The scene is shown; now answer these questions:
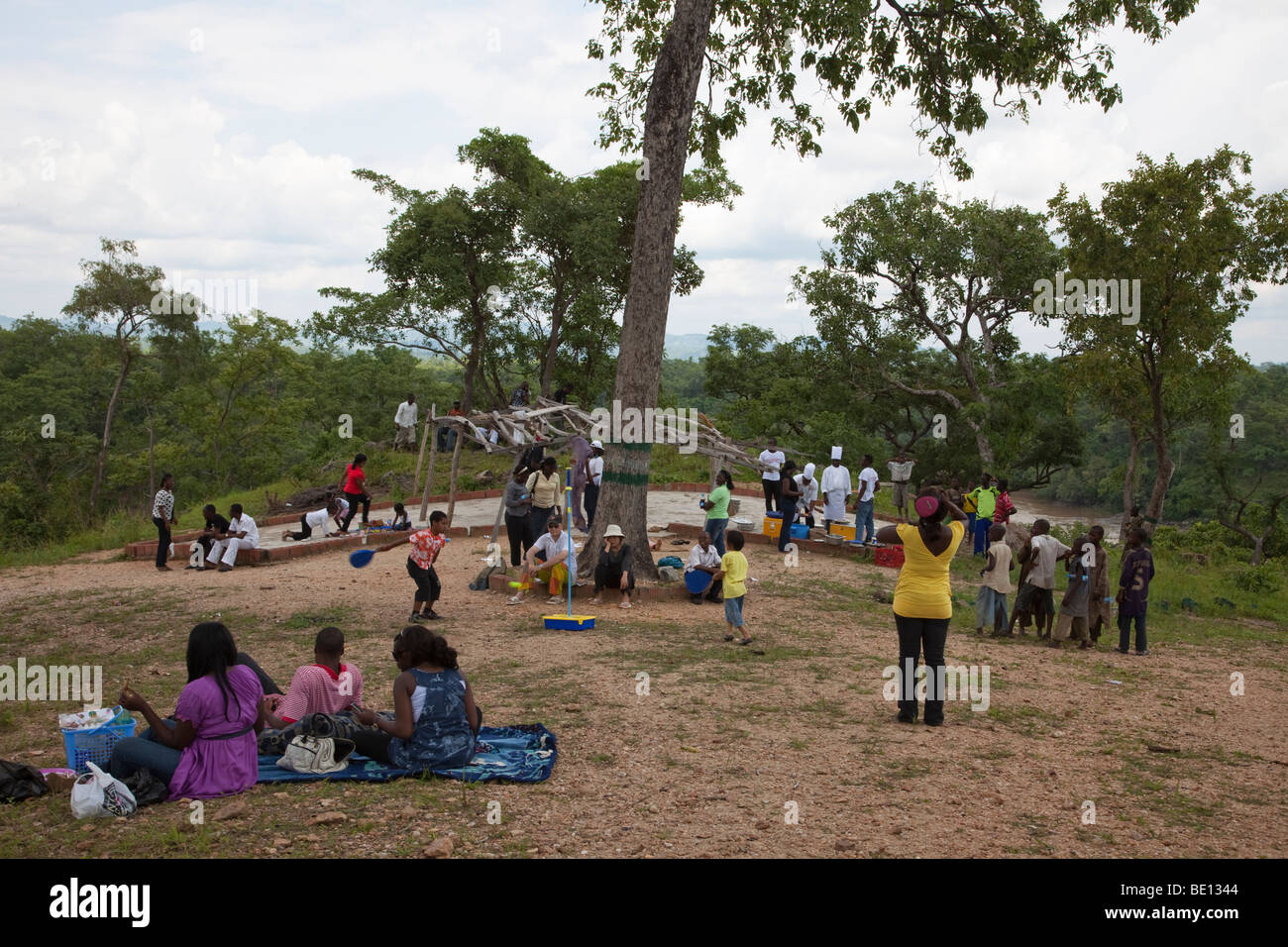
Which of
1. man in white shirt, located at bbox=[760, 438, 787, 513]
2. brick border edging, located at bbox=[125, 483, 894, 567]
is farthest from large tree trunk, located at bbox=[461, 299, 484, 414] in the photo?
man in white shirt, located at bbox=[760, 438, 787, 513]

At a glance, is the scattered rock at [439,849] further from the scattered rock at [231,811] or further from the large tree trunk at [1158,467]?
the large tree trunk at [1158,467]

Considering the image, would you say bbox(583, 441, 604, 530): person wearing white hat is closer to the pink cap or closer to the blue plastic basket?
the pink cap

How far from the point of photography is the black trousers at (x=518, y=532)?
12657 millimetres

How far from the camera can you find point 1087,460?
50219 mm

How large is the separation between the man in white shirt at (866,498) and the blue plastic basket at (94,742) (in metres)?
11.9

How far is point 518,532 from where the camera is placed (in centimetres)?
1273

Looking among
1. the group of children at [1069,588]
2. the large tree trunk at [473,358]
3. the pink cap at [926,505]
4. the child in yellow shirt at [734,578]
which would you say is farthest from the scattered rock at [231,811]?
the large tree trunk at [473,358]

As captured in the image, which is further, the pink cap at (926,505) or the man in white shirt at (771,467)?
the man in white shirt at (771,467)

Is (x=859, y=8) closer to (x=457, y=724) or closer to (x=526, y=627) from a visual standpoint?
(x=526, y=627)

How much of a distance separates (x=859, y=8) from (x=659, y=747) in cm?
1125

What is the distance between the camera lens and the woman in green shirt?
12781 millimetres

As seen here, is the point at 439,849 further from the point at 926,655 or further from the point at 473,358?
the point at 473,358

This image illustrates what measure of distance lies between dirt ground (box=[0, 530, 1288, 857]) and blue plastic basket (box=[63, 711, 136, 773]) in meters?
0.30

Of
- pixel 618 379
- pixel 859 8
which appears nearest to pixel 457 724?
pixel 618 379
